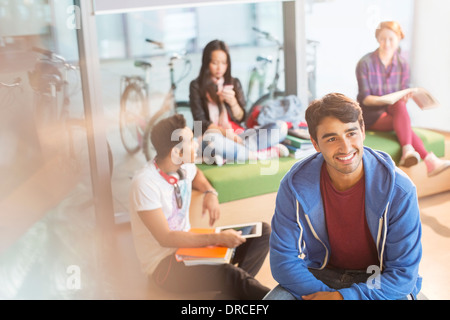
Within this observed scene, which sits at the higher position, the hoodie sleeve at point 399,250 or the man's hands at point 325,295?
the hoodie sleeve at point 399,250

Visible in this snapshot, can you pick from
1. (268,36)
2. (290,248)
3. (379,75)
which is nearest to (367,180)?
(290,248)

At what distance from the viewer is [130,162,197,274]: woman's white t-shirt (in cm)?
130

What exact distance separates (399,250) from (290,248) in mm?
253

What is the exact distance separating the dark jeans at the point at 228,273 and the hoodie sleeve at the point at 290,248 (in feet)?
0.43

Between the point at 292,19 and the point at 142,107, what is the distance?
490mm

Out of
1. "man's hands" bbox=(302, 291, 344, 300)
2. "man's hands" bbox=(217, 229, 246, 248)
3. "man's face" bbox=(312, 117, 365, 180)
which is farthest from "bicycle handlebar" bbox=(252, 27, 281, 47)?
"man's hands" bbox=(302, 291, 344, 300)

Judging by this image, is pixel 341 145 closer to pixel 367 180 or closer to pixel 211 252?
pixel 367 180

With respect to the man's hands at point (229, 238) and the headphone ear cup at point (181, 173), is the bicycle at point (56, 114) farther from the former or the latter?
the man's hands at point (229, 238)

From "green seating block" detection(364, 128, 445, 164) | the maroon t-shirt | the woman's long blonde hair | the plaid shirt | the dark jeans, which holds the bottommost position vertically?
the dark jeans

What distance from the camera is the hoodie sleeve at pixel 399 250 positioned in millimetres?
1107

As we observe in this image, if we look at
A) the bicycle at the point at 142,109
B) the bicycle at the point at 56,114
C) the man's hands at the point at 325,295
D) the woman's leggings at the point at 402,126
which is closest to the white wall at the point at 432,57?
the woman's leggings at the point at 402,126

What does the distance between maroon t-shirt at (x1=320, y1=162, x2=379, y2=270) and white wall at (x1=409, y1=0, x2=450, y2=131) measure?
0.35 metres

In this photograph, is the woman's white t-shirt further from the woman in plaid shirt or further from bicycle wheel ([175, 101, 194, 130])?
the woman in plaid shirt
